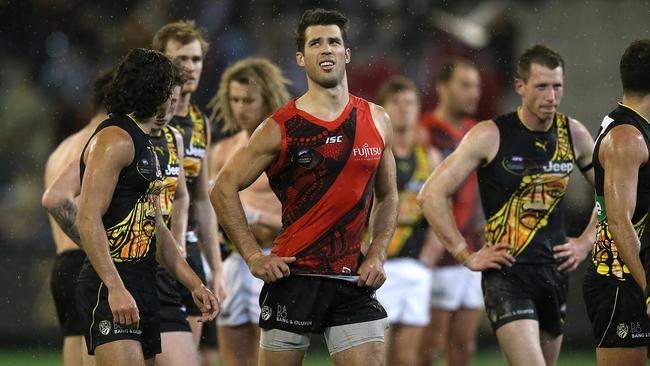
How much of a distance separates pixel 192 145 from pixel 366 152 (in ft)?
6.85

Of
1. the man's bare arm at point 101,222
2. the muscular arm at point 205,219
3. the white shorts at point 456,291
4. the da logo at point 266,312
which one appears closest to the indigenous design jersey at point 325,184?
the da logo at point 266,312

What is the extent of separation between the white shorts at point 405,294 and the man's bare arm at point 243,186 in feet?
14.0

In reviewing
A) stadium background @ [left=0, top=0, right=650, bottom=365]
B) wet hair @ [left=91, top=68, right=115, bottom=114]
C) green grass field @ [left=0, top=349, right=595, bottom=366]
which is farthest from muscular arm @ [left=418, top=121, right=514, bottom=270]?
stadium background @ [left=0, top=0, right=650, bottom=365]

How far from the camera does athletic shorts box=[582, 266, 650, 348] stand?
21.4ft

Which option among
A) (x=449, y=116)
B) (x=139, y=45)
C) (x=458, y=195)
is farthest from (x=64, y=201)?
(x=139, y=45)

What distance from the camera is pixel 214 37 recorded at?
588 inches

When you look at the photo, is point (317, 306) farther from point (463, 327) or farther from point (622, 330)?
point (463, 327)

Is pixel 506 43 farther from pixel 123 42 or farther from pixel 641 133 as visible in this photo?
pixel 641 133

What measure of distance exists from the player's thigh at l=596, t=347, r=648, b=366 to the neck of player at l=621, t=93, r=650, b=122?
1321 mm

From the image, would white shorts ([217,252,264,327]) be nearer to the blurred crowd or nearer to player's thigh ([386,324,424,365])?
player's thigh ([386,324,424,365])

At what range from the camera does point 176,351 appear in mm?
6977

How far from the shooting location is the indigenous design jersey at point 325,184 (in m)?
6.13

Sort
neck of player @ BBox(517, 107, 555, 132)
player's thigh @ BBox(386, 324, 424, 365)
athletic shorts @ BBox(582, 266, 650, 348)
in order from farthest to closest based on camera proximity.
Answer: player's thigh @ BBox(386, 324, 424, 365) < neck of player @ BBox(517, 107, 555, 132) < athletic shorts @ BBox(582, 266, 650, 348)

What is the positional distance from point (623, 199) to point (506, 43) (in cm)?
1028
